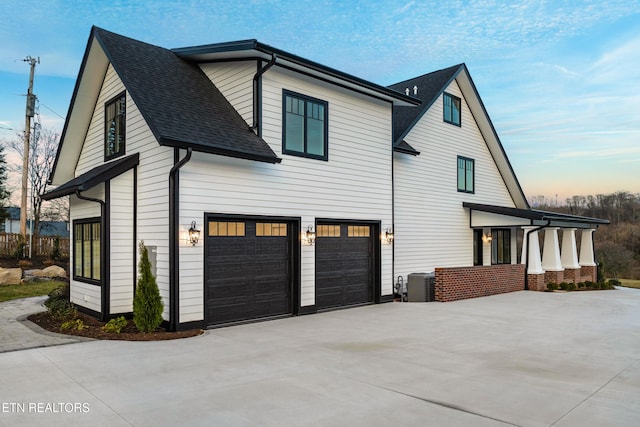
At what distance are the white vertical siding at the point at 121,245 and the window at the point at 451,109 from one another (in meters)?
12.1

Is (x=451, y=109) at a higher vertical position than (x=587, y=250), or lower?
higher

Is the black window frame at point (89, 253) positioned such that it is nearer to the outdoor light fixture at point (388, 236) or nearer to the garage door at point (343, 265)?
the garage door at point (343, 265)

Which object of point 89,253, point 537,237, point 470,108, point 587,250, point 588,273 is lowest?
point 588,273

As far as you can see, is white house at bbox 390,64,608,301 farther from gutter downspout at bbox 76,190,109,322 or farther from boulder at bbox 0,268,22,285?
boulder at bbox 0,268,22,285

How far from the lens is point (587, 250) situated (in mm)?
21984

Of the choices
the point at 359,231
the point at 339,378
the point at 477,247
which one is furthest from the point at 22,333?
the point at 477,247

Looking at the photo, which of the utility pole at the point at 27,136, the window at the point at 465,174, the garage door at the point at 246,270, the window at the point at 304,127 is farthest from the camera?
the utility pole at the point at 27,136

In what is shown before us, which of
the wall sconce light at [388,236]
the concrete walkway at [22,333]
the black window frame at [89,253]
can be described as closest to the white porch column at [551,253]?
the wall sconce light at [388,236]

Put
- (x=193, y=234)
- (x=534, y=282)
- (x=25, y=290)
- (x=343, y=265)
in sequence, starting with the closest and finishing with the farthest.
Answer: (x=193, y=234), (x=343, y=265), (x=25, y=290), (x=534, y=282)

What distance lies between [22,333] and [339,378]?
652 centimetres

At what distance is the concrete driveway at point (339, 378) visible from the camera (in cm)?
470

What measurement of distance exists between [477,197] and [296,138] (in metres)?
10.7

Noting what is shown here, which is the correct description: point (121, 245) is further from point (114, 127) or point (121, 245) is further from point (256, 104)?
point (256, 104)

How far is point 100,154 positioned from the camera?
40.1 ft
